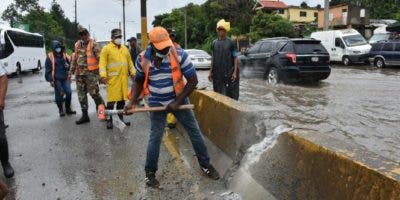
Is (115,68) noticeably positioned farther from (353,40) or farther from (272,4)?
(272,4)

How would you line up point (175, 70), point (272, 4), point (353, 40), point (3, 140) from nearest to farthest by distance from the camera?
point (175, 70) < point (3, 140) < point (353, 40) < point (272, 4)

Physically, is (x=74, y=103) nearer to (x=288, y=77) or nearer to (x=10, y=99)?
(x=10, y=99)

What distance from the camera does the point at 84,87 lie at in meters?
9.52

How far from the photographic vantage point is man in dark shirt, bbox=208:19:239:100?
28.2 ft


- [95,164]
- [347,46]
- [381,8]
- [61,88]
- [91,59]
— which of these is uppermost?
[381,8]

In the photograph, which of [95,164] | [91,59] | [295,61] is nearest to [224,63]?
[91,59]

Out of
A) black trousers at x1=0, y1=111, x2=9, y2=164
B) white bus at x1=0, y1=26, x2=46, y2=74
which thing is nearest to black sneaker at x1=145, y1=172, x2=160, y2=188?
black trousers at x1=0, y1=111, x2=9, y2=164

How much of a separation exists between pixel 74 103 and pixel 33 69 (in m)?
24.3

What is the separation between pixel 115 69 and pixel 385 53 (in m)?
21.4

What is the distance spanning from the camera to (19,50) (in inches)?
1209

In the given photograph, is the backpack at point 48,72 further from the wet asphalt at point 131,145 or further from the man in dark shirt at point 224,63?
the man in dark shirt at point 224,63

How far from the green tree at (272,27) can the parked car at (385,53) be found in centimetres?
1628

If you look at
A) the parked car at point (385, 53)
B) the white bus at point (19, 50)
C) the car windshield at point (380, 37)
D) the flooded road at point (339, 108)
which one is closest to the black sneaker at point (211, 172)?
the flooded road at point (339, 108)

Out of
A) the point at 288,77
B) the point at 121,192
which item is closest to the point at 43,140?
the point at 121,192
